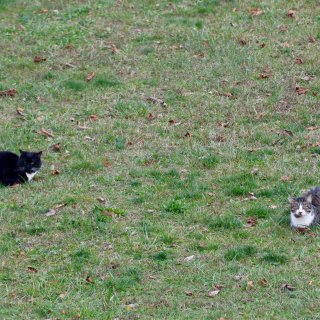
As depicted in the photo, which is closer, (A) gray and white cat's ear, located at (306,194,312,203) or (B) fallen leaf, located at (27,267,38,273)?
(B) fallen leaf, located at (27,267,38,273)

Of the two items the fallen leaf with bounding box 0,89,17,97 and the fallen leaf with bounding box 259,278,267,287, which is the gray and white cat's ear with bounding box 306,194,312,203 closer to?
the fallen leaf with bounding box 259,278,267,287

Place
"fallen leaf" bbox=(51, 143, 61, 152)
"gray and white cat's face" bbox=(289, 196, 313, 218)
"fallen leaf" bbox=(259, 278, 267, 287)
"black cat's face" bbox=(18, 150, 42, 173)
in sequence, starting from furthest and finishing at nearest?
"fallen leaf" bbox=(51, 143, 61, 152) → "black cat's face" bbox=(18, 150, 42, 173) → "gray and white cat's face" bbox=(289, 196, 313, 218) → "fallen leaf" bbox=(259, 278, 267, 287)

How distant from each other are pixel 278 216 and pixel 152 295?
256 cm

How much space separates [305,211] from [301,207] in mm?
69

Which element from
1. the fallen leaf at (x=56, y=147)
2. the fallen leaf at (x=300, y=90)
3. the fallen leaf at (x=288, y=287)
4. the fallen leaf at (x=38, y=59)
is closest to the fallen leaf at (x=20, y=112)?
the fallen leaf at (x=56, y=147)

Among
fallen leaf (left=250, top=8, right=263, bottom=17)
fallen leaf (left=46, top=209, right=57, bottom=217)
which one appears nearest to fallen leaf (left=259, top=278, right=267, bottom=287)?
fallen leaf (left=46, top=209, right=57, bottom=217)

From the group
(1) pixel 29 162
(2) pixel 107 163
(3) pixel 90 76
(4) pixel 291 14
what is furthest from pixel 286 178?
(4) pixel 291 14

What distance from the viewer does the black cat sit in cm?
1269

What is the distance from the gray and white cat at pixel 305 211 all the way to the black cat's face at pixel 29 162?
377 cm

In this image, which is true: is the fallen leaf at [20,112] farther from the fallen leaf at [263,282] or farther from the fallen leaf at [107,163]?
the fallen leaf at [263,282]

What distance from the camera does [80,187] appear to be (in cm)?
1258

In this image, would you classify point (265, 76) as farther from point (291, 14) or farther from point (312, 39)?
point (291, 14)

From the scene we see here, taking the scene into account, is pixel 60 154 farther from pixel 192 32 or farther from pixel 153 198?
pixel 192 32

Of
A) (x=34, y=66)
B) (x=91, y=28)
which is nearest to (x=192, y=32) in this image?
(x=91, y=28)
